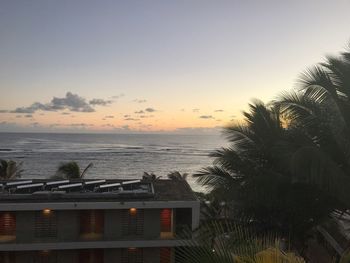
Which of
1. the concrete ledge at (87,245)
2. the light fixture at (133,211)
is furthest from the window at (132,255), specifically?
the light fixture at (133,211)

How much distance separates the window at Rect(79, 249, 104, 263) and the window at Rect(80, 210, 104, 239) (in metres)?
0.77

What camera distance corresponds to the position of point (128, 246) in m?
16.5

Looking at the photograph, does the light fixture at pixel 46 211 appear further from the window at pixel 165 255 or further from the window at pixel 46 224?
the window at pixel 165 255

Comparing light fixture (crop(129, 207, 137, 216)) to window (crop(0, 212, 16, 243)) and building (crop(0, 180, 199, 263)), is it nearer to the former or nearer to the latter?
building (crop(0, 180, 199, 263))

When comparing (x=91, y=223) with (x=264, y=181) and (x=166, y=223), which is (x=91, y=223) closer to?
(x=166, y=223)

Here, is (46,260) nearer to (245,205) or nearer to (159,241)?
(159,241)

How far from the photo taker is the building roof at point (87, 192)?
1659 cm

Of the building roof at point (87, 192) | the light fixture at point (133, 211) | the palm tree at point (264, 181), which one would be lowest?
the light fixture at point (133, 211)

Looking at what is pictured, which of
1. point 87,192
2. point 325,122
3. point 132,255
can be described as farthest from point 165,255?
point 325,122

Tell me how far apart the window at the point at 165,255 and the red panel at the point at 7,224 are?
6.16 m

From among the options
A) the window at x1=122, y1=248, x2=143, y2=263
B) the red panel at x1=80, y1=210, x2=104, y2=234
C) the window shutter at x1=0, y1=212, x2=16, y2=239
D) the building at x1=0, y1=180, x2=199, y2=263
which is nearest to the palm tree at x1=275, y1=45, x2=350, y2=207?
the building at x1=0, y1=180, x2=199, y2=263

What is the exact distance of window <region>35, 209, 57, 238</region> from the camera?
16.4 metres

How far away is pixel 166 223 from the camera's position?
1711 centimetres

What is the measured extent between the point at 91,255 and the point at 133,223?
7.59 ft
